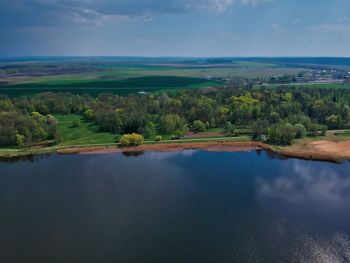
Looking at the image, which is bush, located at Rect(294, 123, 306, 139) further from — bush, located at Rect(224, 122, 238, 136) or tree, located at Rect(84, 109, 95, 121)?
tree, located at Rect(84, 109, 95, 121)

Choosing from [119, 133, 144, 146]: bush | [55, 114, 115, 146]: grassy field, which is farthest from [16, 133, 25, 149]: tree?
[119, 133, 144, 146]: bush

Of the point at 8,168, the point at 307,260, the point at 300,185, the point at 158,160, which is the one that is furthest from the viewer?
→ the point at 158,160

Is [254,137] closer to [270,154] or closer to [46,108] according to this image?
[270,154]

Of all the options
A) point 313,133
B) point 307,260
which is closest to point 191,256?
point 307,260

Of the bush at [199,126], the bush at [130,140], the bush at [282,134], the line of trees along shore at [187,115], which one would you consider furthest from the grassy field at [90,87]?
the bush at [282,134]

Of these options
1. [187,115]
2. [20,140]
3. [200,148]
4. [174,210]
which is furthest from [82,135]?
[174,210]

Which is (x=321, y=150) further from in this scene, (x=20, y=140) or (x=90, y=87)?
(x=90, y=87)
